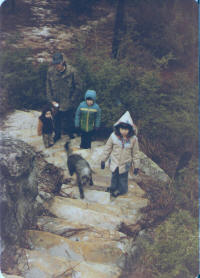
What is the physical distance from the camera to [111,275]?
3453 millimetres

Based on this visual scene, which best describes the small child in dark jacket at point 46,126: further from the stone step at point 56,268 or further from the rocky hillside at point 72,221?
the stone step at point 56,268

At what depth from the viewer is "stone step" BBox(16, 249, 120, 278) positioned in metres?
3.40

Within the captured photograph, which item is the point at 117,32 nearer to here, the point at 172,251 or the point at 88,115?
the point at 88,115

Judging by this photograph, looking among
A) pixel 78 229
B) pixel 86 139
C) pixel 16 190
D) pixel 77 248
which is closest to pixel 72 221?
pixel 78 229

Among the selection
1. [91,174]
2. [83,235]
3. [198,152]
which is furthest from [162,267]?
[198,152]

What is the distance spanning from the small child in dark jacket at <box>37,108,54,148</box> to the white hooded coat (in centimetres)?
96

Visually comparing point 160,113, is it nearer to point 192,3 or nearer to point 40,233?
point 192,3

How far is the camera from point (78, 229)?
3703 millimetres

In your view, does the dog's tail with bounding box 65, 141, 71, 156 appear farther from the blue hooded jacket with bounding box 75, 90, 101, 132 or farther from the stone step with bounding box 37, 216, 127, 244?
the stone step with bounding box 37, 216, 127, 244

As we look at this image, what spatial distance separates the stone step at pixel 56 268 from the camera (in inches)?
134

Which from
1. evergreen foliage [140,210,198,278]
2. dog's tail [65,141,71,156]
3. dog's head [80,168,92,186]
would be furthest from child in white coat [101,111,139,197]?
evergreen foliage [140,210,198,278]

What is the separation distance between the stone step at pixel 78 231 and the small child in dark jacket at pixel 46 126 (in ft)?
3.92

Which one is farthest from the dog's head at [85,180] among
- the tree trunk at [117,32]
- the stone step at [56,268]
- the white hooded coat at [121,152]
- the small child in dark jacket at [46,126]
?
the tree trunk at [117,32]

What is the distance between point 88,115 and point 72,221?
1.46 meters
